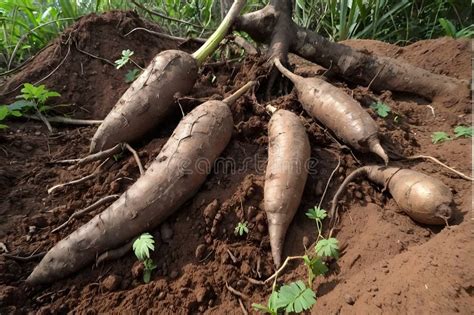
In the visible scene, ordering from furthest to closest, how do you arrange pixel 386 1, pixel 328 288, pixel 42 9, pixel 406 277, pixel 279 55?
pixel 42 9
pixel 386 1
pixel 279 55
pixel 328 288
pixel 406 277

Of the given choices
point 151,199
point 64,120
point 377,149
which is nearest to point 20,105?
point 64,120

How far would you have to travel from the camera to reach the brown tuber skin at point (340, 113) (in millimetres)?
1880

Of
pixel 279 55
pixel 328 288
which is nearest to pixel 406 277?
pixel 328 288

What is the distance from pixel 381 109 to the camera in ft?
7.46

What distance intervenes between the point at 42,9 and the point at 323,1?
12.2ft

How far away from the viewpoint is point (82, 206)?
74.2 inches

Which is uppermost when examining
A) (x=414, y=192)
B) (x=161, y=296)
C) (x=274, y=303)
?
(x=414, y=192)

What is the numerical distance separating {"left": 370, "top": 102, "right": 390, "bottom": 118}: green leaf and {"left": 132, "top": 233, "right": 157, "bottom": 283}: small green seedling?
1.61 metres

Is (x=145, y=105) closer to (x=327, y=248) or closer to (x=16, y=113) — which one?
(x=16, y=113)

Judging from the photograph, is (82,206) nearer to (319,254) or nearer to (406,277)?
(319,254)

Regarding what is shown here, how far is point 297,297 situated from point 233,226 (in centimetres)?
50

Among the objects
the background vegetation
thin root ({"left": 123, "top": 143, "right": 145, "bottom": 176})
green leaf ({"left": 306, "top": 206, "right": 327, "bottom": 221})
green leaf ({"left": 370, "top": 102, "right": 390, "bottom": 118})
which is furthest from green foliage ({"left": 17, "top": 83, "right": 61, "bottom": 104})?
green leaf ({"left": 370, "top": 102, "right": 390, "bottom": 118})

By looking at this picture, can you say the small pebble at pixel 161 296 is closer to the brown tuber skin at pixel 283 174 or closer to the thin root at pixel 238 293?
the thin root at pixel 238 293

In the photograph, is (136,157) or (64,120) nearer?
(136,157)
